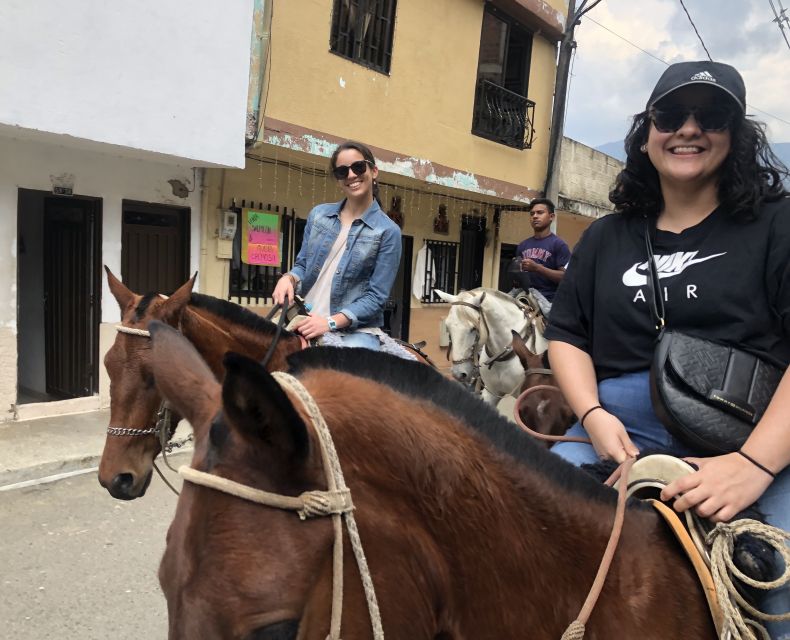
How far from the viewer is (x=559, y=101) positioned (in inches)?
466

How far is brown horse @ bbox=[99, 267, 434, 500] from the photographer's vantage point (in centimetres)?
277

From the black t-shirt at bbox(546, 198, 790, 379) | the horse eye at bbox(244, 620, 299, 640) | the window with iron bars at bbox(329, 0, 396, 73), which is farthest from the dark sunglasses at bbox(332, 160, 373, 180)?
the window with iron bars at bbox(329, 0, 396, 73)

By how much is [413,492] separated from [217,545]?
0.33 metres

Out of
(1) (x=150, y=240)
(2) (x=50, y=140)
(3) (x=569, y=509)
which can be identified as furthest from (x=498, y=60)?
(3) (x=569, y=509)

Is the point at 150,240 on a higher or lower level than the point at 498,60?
lower

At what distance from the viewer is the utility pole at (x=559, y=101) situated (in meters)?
11.9

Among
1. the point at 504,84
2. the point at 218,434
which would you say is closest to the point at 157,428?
the point at 218,434

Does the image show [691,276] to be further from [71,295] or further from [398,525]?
[71,295]

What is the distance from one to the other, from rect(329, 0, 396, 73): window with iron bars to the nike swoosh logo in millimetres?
7165

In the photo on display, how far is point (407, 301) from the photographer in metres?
11.0

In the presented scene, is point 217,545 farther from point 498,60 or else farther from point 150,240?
point 498,60

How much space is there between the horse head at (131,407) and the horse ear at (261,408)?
79.1 inches

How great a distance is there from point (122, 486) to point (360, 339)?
53.9 inches

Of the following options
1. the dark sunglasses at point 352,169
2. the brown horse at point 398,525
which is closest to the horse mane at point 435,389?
the brown horse at point 398,525
